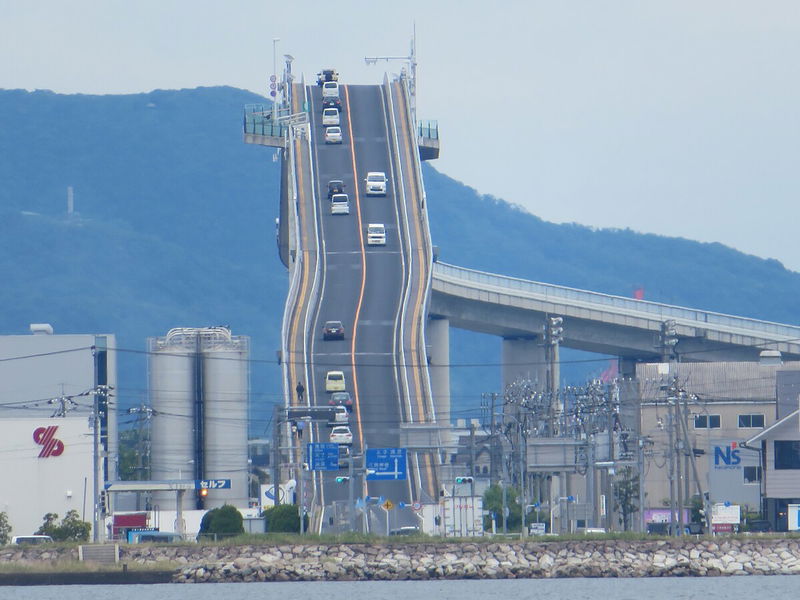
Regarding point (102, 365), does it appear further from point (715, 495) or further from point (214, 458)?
point (715, 495)

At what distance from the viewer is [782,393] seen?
9031 centimetres

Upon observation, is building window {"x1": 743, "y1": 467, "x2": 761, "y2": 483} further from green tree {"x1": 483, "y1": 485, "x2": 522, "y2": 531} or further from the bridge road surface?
the bridge road surface

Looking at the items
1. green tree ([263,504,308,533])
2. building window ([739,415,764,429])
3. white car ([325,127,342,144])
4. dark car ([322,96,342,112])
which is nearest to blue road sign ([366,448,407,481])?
green tree ([263,504,308,533])

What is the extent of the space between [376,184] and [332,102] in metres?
11.9

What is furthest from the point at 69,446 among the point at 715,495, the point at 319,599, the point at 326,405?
the point at 715,495

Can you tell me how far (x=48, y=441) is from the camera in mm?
83000

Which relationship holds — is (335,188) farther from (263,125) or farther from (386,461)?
(386,461)

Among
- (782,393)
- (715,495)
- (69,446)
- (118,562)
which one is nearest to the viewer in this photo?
(118,562)

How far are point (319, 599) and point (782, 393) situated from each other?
4661 centimetres

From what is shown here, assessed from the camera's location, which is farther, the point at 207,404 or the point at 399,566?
the point at 207,404

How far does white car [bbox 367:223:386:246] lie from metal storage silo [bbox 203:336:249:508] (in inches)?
559

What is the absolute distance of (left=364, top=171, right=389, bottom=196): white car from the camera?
4281 inches

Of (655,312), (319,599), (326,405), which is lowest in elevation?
(319,599)

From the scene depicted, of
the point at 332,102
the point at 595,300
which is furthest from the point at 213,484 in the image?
the point at 595,300
